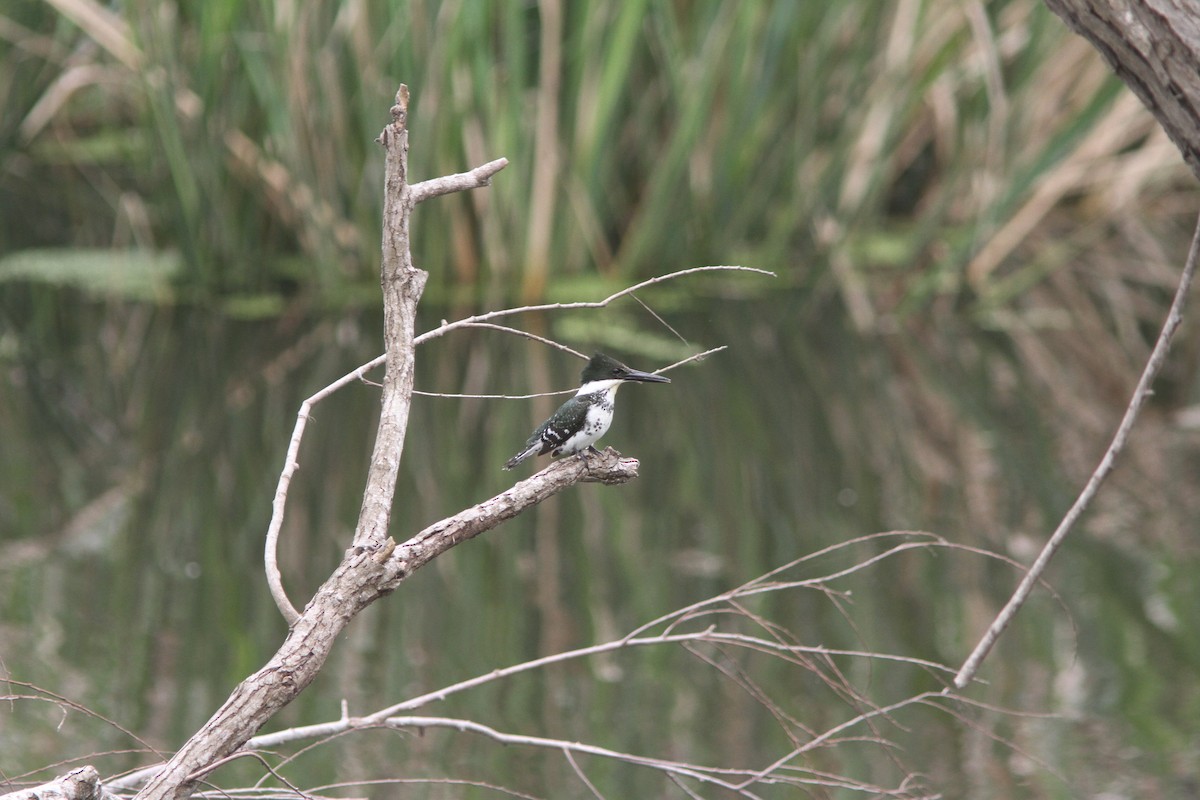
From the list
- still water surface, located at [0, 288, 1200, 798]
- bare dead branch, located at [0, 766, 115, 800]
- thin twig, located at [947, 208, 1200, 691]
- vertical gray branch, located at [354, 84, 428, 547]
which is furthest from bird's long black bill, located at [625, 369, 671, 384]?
bare dead branch, located at [0, 766, 115, 800]

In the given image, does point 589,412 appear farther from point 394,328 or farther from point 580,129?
point 580,129

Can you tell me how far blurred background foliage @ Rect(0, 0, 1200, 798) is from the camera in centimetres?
524

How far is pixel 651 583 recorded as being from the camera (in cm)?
538

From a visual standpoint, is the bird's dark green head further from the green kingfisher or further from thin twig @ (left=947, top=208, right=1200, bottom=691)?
thin twig @ (left=947, top=208, right=1200, bottom=691)

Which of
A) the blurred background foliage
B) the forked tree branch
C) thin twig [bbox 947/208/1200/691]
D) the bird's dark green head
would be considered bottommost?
thin twig [bbox 947/208/1200/691]

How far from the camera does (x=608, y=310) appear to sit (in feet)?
30.1

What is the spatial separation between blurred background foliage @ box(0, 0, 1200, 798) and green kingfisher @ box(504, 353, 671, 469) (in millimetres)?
1919

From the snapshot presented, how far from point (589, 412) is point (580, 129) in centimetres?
612

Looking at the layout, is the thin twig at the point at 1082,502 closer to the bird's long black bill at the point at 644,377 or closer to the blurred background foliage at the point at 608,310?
the bird's long black bill at the point at 644,377

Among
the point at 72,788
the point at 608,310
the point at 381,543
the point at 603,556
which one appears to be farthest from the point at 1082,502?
the point at 608,310

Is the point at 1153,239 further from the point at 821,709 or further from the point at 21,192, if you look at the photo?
the point at 21,192

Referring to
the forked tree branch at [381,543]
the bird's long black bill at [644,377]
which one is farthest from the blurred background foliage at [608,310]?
the forked tree branch at [381,543]

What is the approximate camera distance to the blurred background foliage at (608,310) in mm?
5242

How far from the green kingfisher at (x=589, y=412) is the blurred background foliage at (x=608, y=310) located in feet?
6.30
